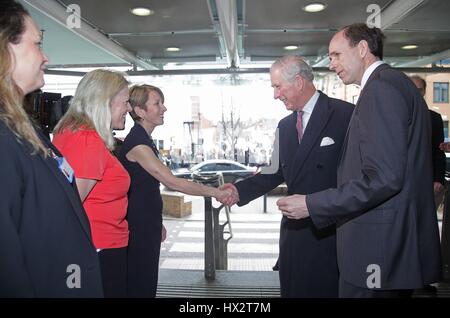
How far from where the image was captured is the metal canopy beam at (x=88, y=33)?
9.20 feet

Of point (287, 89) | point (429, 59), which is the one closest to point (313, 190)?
point (287, 89)

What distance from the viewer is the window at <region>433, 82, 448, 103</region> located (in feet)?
47.8

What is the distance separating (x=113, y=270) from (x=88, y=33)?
2.78m

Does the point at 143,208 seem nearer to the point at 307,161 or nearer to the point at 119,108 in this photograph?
the point at 119,108

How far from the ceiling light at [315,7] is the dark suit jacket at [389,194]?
2058 millimetres

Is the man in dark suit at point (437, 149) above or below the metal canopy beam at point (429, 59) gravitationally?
below

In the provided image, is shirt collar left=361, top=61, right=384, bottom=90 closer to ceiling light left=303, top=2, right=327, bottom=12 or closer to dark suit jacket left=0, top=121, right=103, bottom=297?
dark suit jacket left=0, top=121, right=103, bottom=297

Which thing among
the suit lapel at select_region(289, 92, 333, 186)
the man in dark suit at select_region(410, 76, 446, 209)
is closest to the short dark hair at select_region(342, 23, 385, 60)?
the suit lapel at select_region(289, 92, 333, 186)

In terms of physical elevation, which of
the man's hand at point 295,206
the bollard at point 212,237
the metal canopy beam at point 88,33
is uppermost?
the metal canopy beam at point 88,33

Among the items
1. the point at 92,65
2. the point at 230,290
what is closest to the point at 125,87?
the point at 230,290

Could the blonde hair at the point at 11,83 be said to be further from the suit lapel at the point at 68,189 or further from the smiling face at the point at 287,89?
the smiling face at the point at 287,89

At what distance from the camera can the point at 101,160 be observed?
1.56 meters

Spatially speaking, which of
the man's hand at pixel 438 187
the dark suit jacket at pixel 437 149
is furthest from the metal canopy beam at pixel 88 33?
the man's hand at pixel 438 187

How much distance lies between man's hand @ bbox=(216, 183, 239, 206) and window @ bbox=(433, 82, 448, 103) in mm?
14556
